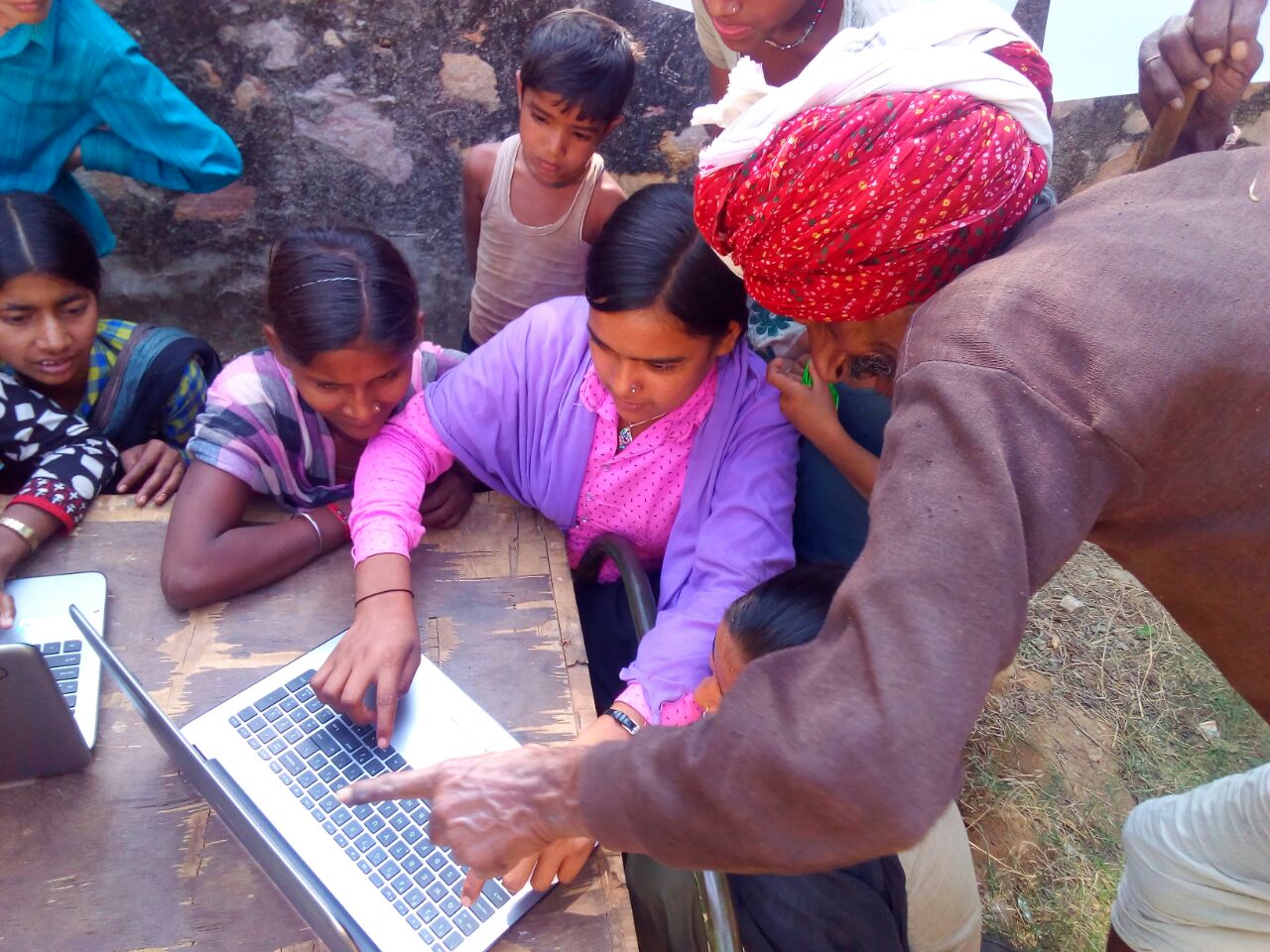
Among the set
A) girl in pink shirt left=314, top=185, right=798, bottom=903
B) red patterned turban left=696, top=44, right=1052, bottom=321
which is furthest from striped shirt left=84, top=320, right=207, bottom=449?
red patterned turban left=696, top=44, right=1052, bottom=321

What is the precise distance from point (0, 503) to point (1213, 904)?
2.10m

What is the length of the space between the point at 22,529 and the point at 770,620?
3.93 feet

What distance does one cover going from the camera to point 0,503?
4.86 feet

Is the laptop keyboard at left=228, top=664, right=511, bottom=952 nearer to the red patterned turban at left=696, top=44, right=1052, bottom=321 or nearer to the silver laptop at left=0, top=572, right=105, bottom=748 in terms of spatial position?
the silver laptop at left=0, top=572, right=105, bottom=748

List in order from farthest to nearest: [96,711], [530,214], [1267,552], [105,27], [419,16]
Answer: [419,16]
[530,214]
[105,27]
[96,711]
[1267,552]

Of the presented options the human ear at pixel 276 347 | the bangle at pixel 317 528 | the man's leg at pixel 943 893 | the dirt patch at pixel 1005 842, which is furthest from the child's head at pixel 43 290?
the dirt patch at pixel 1005 842

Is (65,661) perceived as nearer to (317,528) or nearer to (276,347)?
(317,528)

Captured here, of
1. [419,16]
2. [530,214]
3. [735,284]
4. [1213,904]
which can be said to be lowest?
[1213,904]

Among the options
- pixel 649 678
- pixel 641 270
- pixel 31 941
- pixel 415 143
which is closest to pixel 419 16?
pixel 415 143

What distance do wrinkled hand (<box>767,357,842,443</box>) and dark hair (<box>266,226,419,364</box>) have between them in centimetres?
70

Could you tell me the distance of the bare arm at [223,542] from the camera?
4.36ft

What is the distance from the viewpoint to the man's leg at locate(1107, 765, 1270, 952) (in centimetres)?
130

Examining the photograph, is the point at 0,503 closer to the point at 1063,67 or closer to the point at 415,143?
the point at 415,143

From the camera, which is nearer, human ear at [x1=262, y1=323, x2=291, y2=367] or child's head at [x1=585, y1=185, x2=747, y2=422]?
child's head at [x1=585, y1=185, x2=747, y2=422]
